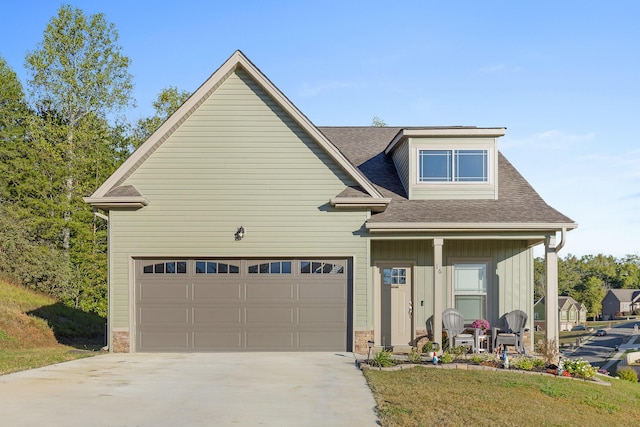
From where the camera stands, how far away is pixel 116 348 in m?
Result: 16.2

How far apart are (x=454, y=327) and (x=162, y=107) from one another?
2373 centimetres

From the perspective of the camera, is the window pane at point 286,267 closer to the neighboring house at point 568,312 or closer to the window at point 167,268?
the window at point 167,268

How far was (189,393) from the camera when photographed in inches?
411

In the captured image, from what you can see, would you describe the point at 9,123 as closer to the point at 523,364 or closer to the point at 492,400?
the point at 523,364

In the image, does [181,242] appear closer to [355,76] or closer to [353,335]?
[353,335]

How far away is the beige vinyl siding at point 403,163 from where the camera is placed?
1791 cm

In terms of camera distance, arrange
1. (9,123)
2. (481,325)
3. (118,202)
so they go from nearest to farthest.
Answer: (118,202) → (481,325) → (9,123)

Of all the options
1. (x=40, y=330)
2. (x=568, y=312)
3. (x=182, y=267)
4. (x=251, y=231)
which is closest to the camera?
(x=251, y=231)

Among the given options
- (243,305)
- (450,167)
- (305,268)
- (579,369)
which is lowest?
(579,369)

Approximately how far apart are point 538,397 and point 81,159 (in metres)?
25.1

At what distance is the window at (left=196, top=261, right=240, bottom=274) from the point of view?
16.5 metres

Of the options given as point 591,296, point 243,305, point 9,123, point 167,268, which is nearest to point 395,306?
point 243,305

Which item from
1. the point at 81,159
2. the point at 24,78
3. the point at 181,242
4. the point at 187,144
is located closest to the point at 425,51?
the point at 187,144

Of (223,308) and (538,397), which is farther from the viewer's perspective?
(223,308)
